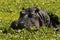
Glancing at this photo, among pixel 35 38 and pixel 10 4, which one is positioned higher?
pixel 35 38

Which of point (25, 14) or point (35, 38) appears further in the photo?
point (25, 14)

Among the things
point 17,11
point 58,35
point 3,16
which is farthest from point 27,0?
point 58,35

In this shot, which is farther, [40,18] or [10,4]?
[10,4]

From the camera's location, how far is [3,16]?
2581 cm

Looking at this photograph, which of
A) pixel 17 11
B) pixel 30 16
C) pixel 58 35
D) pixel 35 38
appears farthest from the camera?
pixel 17 11

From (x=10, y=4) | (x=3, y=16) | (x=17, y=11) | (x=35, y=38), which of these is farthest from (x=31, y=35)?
(x=10, y=4)

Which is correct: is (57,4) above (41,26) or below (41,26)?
below

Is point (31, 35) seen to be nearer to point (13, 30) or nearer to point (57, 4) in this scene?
point (13, 30)

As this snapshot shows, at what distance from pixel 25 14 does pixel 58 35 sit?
2802 millimetres

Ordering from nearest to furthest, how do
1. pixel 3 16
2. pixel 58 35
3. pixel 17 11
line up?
pixel 58 35
pixel 3 16
pixel 17 11

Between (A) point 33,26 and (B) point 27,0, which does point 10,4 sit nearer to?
(B) point 27,0

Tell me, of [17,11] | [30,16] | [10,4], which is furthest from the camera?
[10,4]

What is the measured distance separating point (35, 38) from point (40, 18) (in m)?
3.05

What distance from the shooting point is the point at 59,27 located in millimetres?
19734
